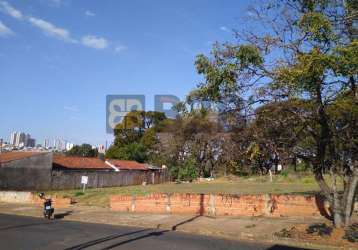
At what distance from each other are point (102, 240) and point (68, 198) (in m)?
18.5

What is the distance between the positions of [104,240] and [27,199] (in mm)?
23061

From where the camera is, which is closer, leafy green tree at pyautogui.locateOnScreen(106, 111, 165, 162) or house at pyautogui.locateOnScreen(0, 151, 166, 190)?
house at pyautogui.locateOnScreen(0, 151, 166, 190)

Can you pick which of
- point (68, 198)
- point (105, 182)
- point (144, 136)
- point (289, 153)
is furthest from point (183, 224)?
point (144, 136)

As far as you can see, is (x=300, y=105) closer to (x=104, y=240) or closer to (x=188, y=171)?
(x=104, y=240)

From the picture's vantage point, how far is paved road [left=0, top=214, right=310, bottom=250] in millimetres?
14210

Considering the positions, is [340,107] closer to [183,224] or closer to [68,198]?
[183,224]

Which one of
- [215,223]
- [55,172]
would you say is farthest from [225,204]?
[55,172]

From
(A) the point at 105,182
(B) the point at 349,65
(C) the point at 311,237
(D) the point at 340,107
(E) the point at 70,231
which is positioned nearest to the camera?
(B) the point at 349,65

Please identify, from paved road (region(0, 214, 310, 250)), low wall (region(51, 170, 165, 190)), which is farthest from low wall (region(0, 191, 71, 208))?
paved road (region(0, 214, 310, 250))

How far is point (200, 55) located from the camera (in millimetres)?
15133

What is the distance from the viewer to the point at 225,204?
2253 cm

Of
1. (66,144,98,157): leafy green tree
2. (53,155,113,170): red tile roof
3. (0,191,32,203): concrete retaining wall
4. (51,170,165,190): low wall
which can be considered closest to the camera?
(0,191,32,203): concrete retaining wall

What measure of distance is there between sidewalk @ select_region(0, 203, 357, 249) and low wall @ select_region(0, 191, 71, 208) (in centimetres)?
512

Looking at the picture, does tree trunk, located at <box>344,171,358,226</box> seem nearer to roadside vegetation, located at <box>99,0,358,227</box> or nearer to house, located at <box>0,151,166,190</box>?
roadside vegetation, located at <box>99,0,358,227</box>
